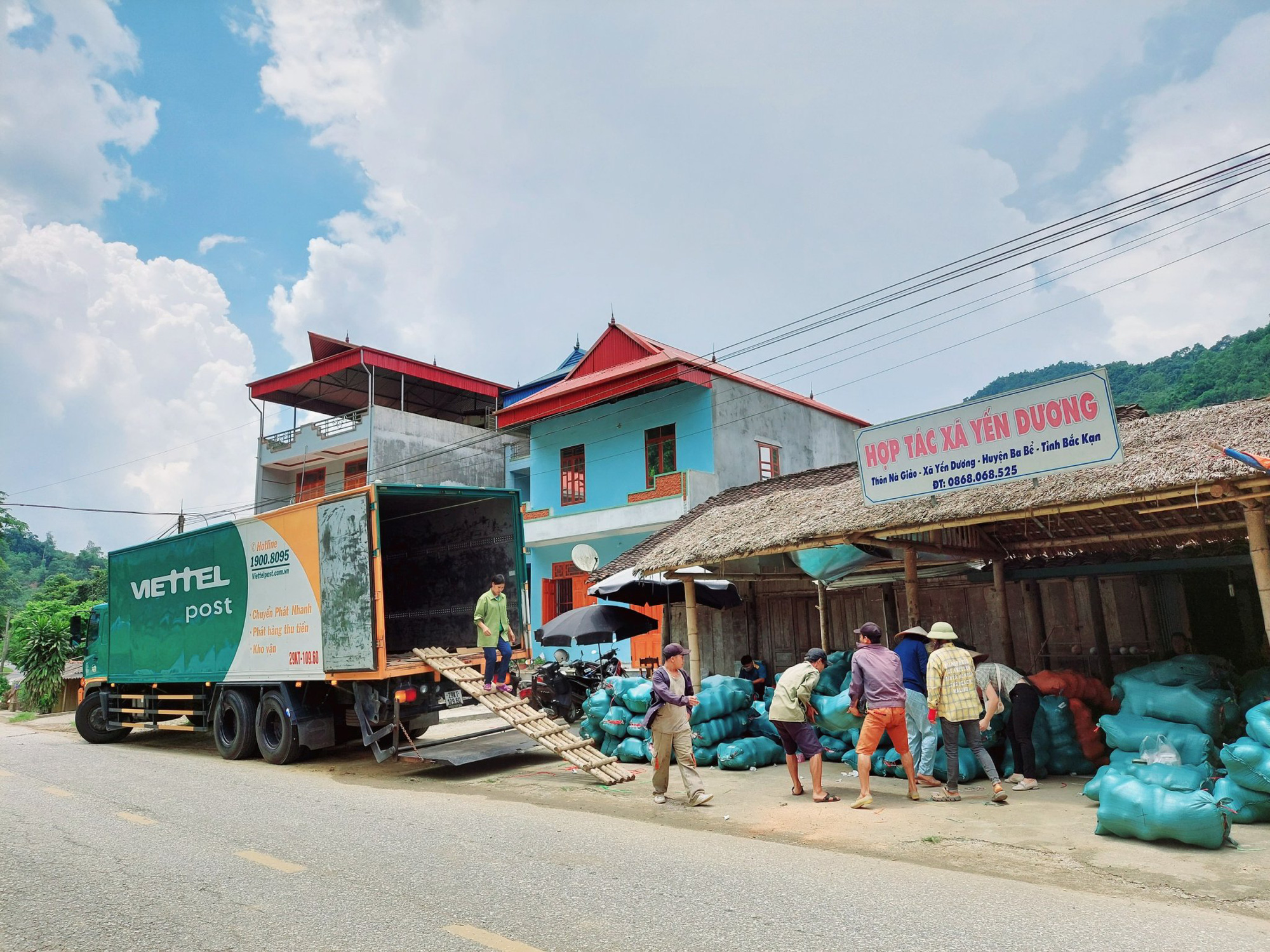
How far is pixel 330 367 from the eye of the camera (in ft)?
89.7

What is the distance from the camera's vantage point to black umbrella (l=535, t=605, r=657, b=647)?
12586 millimetres

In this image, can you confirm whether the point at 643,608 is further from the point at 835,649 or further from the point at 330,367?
the point at 330,367

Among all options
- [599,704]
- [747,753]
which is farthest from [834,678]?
[599,704]

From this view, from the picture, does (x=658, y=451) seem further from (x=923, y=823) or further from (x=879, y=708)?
(x=923, y=823)

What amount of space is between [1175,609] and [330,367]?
2433 centimetres

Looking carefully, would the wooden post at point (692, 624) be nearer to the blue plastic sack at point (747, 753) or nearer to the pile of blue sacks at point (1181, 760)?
the blue plastic sack at point (747, 753)

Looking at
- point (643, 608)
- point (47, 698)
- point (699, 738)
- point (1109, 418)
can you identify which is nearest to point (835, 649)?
point (699, 738)

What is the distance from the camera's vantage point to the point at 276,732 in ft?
35.7

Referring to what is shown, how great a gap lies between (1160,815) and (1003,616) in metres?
5.26

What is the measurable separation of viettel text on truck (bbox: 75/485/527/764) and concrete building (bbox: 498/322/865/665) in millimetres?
8381

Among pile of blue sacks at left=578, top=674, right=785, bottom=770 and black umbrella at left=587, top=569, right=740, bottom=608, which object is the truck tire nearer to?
black umbrella at left=587, top=569, right=740, bottom=608

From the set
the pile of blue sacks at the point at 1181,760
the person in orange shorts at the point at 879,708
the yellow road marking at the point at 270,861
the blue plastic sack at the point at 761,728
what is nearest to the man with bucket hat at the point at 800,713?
the person in orange shorts at the point at 879,708

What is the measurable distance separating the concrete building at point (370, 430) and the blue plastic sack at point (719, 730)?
1741 cm

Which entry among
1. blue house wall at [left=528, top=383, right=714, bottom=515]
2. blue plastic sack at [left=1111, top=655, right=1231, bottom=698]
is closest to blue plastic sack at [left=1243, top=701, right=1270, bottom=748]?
blue plastic sack at [left=1111, top=655, right=1231, bottom=698]
